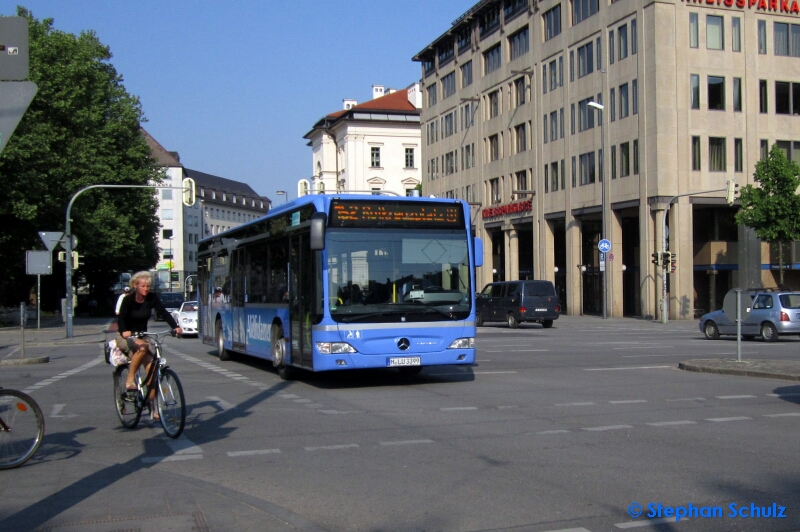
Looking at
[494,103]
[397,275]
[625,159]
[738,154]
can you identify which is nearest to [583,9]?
[625,159]

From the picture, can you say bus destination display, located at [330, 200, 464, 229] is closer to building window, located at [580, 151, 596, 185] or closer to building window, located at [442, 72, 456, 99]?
building window, located at [580, 151, 596, 185]

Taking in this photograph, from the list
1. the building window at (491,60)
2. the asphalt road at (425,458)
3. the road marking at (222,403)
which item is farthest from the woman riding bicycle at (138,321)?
the building window at (491,60)

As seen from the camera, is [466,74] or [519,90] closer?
[519,90]

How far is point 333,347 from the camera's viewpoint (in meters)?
13.5

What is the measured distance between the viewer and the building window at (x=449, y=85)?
235 ft

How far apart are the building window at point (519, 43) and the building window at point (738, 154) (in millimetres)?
17340

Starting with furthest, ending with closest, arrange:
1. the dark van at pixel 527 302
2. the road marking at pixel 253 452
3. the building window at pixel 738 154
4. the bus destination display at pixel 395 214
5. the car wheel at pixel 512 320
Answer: the building window at pixel 738 154 < the car wheel at pixel 512 320 < the dark van at pixel 527 302 < the bus destination display at pixel 395 214 < the road marking at pixel 253 452

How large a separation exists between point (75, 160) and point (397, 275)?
3744 cm

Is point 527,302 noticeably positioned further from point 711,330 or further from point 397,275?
point 397,275

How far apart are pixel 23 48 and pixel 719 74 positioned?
45549 millimetres

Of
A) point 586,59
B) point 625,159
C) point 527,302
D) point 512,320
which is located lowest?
point 512,320

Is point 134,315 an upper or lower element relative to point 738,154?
lower

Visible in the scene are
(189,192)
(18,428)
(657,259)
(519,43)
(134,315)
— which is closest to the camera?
(18,428)

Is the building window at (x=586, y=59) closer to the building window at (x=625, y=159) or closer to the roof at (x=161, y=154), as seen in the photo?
the building window at (x=625, y=159)
